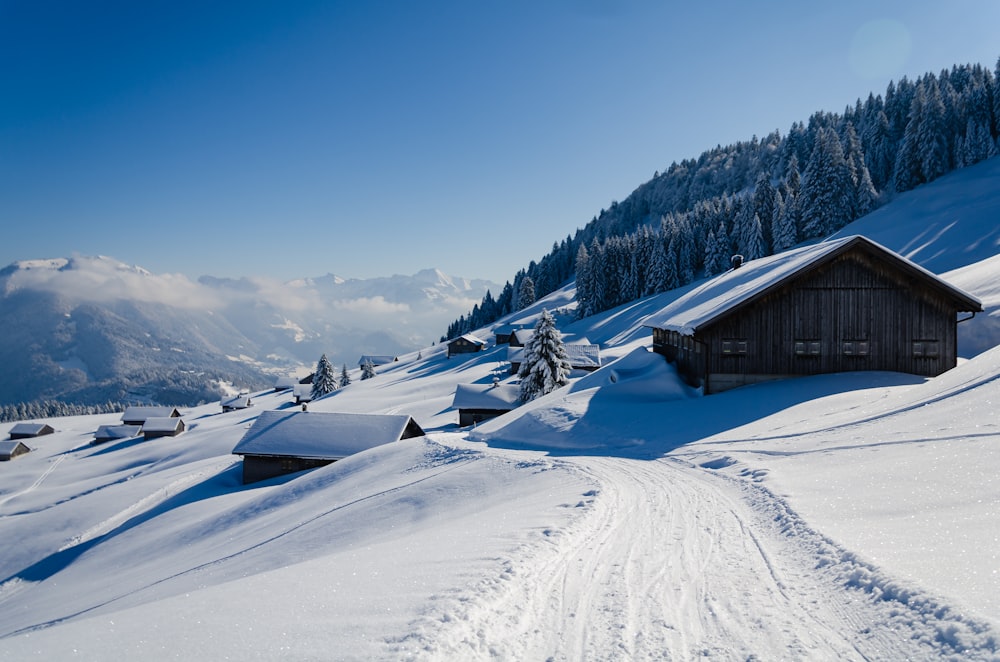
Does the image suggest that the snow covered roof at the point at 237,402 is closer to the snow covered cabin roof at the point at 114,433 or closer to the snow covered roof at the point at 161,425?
the snow covered cabin roof at the point at 114,433

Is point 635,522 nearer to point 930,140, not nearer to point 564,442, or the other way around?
point 564,442

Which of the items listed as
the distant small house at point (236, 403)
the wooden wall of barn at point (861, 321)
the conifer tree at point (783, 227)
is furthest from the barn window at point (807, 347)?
the distant small house at point (236, 403)

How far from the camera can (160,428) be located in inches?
2766

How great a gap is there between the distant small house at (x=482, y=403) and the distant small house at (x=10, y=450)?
229ft

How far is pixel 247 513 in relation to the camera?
22469mm

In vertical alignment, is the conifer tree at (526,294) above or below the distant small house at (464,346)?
above

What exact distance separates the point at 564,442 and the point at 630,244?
294 feet

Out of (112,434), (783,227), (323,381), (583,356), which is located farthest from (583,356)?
(112,434)

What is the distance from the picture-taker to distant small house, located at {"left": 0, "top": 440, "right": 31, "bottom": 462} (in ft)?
231

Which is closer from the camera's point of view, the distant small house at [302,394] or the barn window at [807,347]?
the barn window at [807,347]

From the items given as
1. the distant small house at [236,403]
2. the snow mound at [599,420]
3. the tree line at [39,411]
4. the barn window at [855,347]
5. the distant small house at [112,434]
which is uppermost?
the barn window at [855,347]

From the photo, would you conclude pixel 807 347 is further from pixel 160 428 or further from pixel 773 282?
pixel 160 428

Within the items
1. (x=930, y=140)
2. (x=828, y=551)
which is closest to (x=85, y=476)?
(x=828, y=551)

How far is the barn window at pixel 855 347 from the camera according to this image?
79.4 ft
